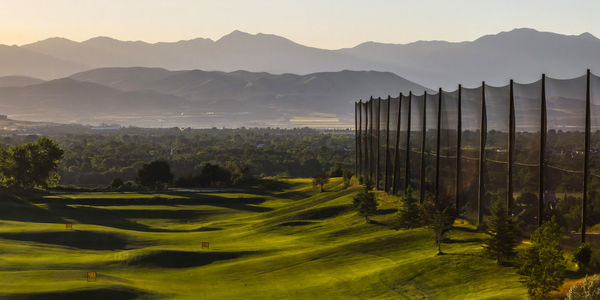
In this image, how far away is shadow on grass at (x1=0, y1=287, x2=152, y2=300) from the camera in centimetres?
3288

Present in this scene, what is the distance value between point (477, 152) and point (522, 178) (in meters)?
6.22

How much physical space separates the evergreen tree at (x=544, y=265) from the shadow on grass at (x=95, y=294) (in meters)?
19.3

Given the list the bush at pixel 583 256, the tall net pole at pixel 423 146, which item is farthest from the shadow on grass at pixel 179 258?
the bush at pixel 583 256

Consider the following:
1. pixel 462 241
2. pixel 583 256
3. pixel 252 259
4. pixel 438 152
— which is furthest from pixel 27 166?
pixel 583 256

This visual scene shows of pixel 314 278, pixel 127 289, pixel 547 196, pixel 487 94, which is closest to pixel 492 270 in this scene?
pixel 547 196

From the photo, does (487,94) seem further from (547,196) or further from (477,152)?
(547,196)

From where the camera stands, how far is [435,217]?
137ft

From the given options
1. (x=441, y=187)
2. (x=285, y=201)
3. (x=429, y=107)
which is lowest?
(x=285, y=201)

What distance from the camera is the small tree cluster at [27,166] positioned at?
324ft

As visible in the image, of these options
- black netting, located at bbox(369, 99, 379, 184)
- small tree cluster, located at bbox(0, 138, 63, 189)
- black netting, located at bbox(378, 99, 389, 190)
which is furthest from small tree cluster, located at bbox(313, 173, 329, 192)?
small tree cluster, located at bbox(0, 138, 63, 189)

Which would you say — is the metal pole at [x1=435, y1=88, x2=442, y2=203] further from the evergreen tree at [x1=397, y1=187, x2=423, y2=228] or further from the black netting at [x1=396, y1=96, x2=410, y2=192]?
the black netting at [x1=396, y1=96, x2=410, y2=192]

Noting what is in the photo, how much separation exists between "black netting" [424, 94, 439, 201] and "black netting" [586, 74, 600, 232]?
1907cm

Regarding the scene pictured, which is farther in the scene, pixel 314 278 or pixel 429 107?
pixel 429 107

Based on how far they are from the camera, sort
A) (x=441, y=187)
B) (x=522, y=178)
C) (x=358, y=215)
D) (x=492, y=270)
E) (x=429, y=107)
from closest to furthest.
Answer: (x=492, y=270) < (x=522, y=178) < (x=441, y=187) < (x=429, y=107) < (x=358, y=215)
